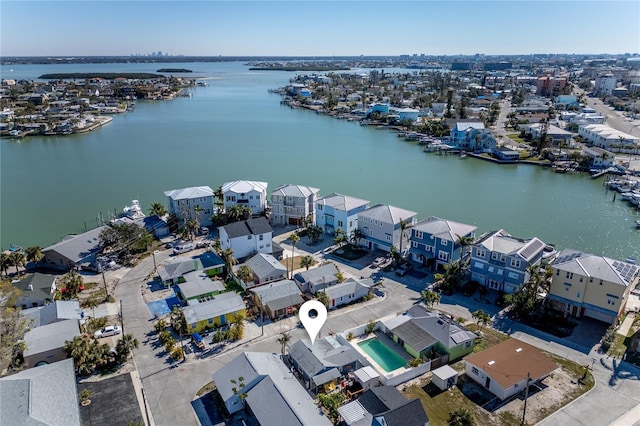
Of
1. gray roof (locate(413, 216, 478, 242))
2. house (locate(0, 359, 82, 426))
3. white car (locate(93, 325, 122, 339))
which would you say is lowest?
white car (locate(93, 325, 122, 339))

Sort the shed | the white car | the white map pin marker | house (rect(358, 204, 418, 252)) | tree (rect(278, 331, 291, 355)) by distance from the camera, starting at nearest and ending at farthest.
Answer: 1. the shed
2. tree (rect(278, 331, 291, 355))
3. the white map pin marker
4. the white car
5. house (rect(358, 204, 418, 252))

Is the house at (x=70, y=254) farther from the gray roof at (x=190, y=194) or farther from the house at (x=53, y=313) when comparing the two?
the gray roof at (x=190, y=194)

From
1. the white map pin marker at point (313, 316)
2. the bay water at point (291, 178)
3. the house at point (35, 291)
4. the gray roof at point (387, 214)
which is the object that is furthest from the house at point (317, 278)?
the bay water at point (291, 178)

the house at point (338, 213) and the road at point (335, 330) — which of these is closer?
the road at point (335, 330)

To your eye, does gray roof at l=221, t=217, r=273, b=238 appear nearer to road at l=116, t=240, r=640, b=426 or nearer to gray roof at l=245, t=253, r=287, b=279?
gray roof at l=245, t=253, r=287, b=279

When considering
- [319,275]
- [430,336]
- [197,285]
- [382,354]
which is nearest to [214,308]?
[197,285]

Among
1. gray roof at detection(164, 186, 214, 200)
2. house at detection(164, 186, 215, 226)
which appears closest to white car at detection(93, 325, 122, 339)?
house at detection(164, 186, 215, 226)

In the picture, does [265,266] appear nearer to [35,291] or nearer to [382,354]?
[382,354]
